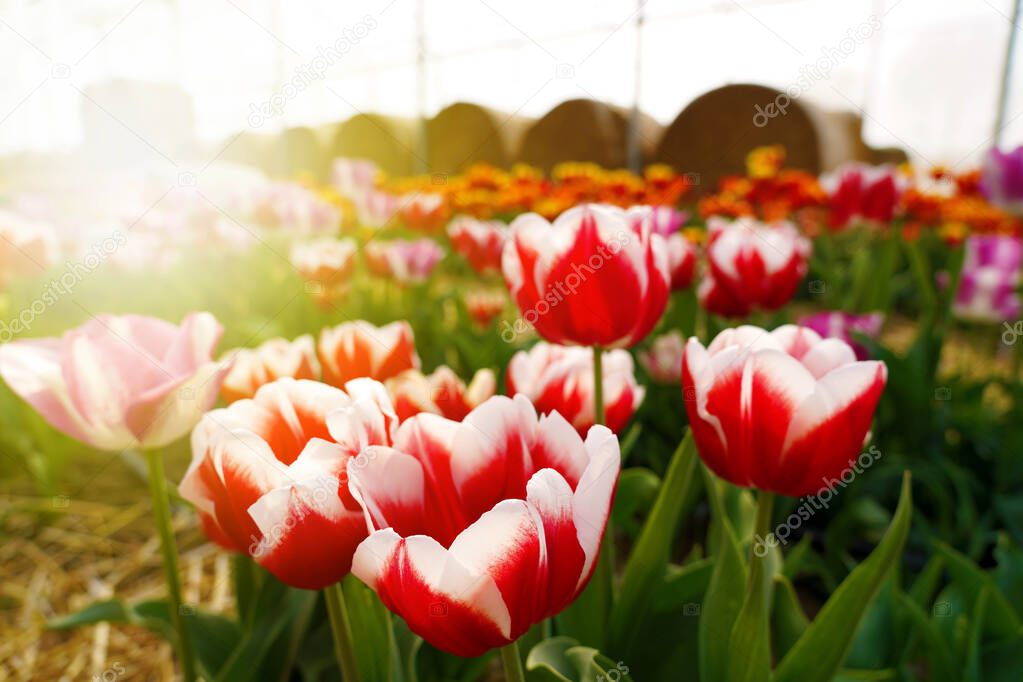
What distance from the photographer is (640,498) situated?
794 mm

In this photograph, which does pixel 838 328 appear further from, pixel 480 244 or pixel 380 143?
pixel 380 143

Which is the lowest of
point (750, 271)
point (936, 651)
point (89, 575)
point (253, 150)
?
point (89, 575)

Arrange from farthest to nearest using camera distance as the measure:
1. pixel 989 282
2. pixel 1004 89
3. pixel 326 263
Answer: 1. pixel 1004 89
2. pixel 989 282
3. pixel 326 263

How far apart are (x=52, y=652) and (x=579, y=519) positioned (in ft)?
3.42

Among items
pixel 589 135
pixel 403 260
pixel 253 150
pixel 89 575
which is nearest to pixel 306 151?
pixel 253 150

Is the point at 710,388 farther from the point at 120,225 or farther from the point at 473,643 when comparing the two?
the point at 120,225

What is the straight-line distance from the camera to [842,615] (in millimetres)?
474

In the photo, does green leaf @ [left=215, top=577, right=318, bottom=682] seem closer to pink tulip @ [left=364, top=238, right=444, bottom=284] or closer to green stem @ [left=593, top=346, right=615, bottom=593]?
green stem @ [left=593, top=346, right=615, bottom=593]

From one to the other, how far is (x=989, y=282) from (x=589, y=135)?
159 inches

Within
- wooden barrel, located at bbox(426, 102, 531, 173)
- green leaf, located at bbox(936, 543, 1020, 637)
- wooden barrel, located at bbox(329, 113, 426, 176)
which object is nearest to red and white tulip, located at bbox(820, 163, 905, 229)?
green leaf, located at bbox(936, 543, 1020, 637)

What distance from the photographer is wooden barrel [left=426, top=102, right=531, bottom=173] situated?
6012 millimetres

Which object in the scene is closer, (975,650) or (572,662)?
(572,662)

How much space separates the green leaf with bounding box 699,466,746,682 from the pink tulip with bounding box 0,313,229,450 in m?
0.38
